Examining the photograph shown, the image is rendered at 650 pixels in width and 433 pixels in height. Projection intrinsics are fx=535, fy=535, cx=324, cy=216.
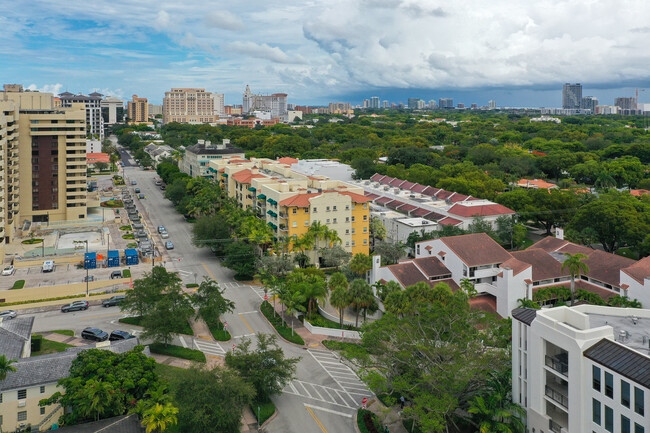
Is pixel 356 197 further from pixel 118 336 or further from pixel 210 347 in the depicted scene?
pixel 118 336

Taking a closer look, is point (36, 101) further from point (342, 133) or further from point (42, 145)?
point (342, 133)

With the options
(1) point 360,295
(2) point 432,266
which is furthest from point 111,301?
(2) point 432,266

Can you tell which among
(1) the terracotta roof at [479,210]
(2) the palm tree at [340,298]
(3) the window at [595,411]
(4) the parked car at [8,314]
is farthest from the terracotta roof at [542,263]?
(4) the parked car at [8,314]

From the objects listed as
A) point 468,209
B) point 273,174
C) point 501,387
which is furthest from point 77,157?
point 501,387

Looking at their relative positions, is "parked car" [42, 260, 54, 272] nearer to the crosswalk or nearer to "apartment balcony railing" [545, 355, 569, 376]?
the crosswalk

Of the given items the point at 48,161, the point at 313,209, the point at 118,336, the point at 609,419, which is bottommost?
the point at 118,336
